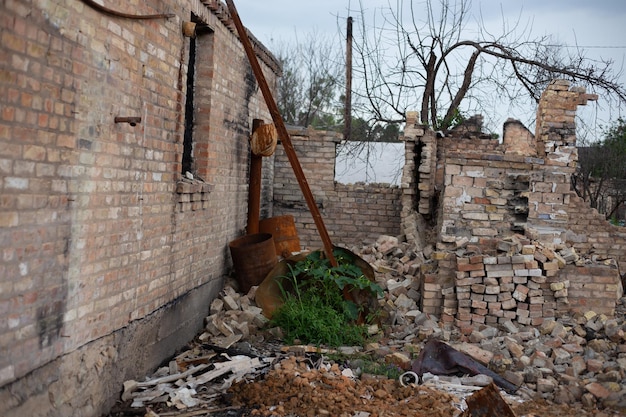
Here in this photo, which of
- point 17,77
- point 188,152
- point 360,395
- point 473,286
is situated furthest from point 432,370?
point 17,77

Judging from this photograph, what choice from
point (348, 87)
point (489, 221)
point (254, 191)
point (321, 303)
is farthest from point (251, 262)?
point (348, 87)

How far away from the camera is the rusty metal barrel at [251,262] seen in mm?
7688

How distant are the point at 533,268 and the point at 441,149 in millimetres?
5417

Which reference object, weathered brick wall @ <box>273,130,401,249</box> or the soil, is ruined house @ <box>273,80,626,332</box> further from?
the soil

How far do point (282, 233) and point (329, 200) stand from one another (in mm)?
3024

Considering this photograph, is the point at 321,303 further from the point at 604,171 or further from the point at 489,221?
the point at 604,171

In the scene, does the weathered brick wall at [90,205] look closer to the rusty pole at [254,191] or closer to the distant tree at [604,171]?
the rusty pole at [254,191]

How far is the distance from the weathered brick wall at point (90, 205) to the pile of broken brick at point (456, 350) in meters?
0.39

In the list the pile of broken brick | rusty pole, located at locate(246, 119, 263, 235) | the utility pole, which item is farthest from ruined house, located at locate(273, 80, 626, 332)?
the utility pole

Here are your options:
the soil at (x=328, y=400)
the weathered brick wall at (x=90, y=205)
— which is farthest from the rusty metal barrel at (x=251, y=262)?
the soil at (x=328, y=400)

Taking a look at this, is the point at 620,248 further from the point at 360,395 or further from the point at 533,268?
the point at 360,395

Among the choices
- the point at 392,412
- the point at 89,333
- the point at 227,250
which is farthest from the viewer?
the point at 227,250

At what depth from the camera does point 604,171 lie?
62.6 feet

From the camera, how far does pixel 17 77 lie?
126 inches
